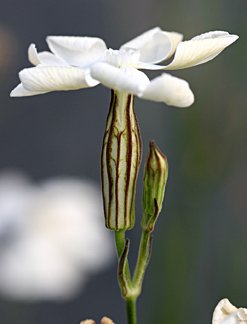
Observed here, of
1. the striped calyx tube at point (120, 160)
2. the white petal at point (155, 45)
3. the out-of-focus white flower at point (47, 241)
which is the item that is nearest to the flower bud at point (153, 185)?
the striped calyx tube at point (120, 160)

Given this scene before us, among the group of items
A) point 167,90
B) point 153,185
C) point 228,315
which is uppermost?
point 167,90

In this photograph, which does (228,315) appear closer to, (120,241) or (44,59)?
(120,241)

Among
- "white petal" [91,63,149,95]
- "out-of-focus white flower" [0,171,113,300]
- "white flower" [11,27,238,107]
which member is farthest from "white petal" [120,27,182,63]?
"out-of-focus white flower" [0,171,113,300]

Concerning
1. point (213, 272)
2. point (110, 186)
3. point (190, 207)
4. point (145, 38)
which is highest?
point (145, 38)

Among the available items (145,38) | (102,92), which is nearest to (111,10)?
(102,92)

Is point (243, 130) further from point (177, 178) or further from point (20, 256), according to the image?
point (20, 256)

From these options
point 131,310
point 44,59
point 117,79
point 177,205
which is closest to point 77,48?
point 44,59
